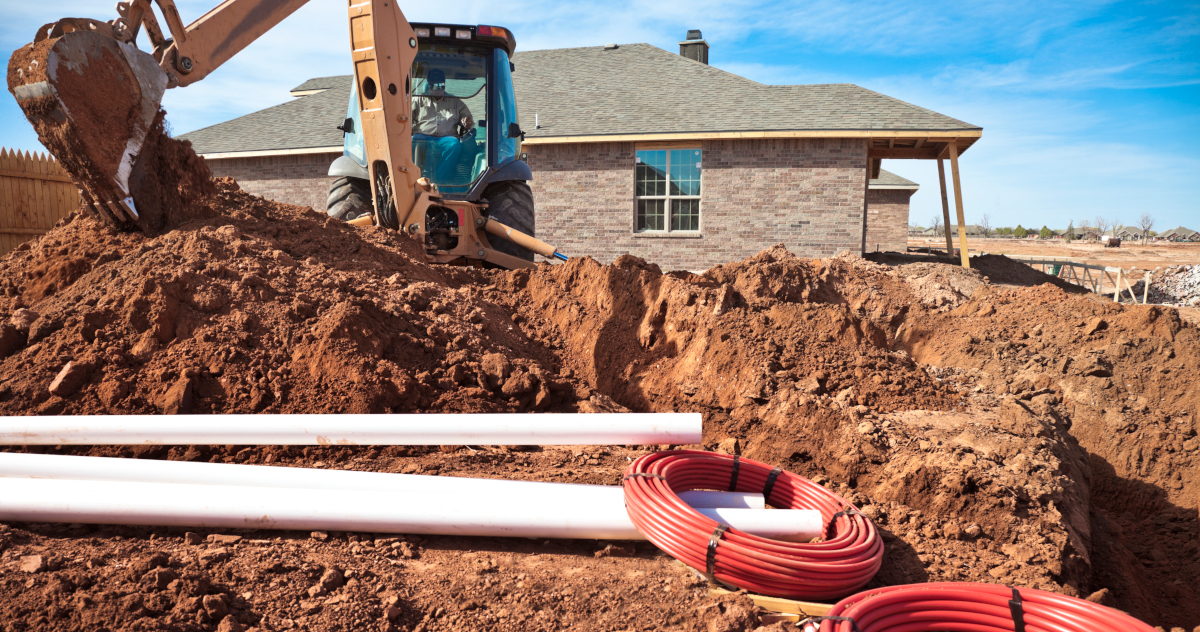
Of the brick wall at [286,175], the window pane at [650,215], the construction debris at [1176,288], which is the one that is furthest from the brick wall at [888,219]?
the brick wall at [286,175]

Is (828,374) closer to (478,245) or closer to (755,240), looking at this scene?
(478,245)

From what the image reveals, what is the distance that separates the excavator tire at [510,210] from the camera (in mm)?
8195

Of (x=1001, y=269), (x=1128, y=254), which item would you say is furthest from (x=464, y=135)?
(x=1128, y=254)

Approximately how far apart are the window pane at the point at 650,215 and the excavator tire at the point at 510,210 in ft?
23.3

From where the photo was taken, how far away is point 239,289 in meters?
4.61

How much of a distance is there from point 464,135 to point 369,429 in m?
5.49

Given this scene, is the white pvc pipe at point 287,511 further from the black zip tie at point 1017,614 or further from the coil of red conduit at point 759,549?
the black zip tie at point 1017,614

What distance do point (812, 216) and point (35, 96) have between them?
12.9 m

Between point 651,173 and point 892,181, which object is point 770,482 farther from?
point 892,181

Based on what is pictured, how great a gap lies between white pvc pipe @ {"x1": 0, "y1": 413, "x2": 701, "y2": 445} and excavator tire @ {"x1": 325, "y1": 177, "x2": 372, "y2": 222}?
501 centimetres

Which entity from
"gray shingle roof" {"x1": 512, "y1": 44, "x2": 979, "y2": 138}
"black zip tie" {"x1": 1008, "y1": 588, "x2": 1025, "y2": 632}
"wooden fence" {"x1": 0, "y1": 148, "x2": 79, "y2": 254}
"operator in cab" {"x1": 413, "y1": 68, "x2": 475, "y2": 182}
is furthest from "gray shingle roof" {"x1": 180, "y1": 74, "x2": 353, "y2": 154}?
"black zip tie" {"x1": 1008, "y1": 588, "x2": 1025, "y2": 632}

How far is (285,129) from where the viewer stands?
17.9m

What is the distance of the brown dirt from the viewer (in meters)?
2.68

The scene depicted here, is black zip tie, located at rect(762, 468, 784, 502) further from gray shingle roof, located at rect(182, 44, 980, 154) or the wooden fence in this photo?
gray shingle roof, located at rect(182, 44, 980, 154)
